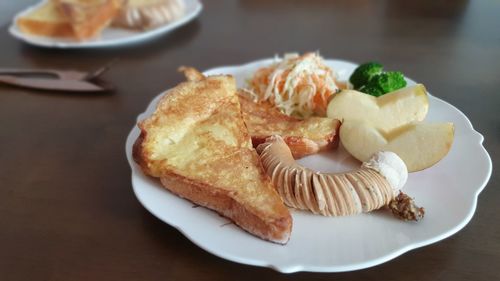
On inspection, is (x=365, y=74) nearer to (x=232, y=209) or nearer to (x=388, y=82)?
(x=388, y=82)

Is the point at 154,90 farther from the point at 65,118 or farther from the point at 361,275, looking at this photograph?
the point at 361,275

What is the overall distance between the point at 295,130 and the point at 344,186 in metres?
0.36

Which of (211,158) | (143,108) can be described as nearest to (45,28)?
(143,108)

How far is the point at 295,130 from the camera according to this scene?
1.43 meters

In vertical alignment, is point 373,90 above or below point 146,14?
below

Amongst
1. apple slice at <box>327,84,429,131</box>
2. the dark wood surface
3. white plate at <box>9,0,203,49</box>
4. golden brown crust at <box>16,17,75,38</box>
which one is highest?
golden brown crust at <box>16,17,75,38</box>

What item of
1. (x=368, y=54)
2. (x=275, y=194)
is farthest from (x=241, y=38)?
(x=275, y=194)

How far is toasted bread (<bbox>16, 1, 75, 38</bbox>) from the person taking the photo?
2.32m

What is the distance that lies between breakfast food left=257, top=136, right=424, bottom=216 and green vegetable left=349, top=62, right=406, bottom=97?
42 centimetres

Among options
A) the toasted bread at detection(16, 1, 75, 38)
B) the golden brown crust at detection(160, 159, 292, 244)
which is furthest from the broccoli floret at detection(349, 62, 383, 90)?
the toasted bread at detection(16, 1, 75, 38)

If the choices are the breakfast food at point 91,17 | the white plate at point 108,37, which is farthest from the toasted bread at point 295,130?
the breakfast food at point 91,17

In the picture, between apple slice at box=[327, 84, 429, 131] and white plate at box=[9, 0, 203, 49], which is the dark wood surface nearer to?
white plate at box=[9, 0, 203, 49]

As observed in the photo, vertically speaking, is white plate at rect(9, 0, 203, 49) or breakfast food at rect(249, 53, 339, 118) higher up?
white plate at rect(9, 0, 203, 49)

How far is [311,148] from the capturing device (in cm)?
137
